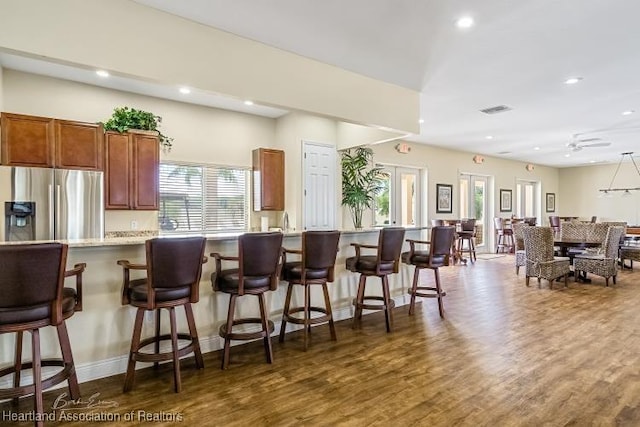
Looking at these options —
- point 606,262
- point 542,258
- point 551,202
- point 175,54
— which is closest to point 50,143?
point 175,54

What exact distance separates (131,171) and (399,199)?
5.77m

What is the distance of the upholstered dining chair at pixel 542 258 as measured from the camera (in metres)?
5.81

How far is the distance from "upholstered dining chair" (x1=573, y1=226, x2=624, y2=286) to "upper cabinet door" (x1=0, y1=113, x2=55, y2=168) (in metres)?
7.84

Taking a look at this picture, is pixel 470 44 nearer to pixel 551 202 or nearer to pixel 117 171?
pixel 117 171

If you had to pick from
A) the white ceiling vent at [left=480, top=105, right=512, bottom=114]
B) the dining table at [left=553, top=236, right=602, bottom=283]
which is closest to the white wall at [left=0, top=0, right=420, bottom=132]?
the white ceiling vent at [left=480, top=105, right=512, bottom=114]

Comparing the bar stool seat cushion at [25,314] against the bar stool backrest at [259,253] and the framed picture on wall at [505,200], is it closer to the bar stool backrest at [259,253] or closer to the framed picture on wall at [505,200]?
the bar stool backrest at [259,253]

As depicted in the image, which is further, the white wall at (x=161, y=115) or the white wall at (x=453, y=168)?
the white wall at (x=453, y=168)

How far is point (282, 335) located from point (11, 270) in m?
2.19

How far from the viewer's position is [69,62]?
260cm

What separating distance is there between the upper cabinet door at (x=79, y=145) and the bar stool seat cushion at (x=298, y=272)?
2668 millimetres

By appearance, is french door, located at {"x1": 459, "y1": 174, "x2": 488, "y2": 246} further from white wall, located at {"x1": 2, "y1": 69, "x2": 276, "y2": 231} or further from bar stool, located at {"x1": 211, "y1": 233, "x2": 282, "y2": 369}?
bar stool, located at {"x1": 211, "y1": 233, "x2": 282, "y2": 369}

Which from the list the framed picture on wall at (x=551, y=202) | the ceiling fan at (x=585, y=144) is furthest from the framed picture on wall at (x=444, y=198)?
the framed picture on wall at (x=551, y=202)

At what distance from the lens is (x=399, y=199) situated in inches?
338

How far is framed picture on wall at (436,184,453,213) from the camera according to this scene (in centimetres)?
928
